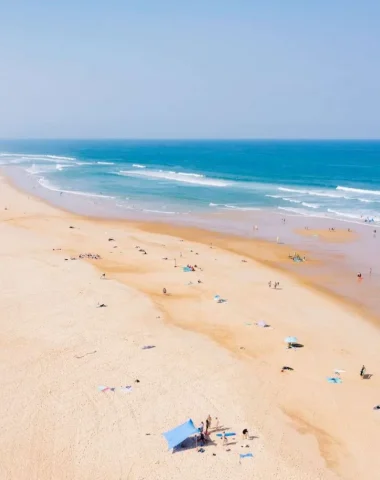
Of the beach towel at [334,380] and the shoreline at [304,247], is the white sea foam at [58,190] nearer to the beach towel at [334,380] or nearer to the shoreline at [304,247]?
the shoreline at [304,247]

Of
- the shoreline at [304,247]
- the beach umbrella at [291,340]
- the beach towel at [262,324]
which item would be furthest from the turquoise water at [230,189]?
the beach umbrella at [291,340]

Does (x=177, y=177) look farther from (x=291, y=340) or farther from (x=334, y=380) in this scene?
(x=334, y=380)

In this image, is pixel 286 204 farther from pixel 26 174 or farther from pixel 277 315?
pixel 26 174

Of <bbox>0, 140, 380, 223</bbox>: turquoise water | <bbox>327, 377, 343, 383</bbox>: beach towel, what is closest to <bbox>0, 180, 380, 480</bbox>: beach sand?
<bbox>327, 377, 343, 383</bbox>: beach towel

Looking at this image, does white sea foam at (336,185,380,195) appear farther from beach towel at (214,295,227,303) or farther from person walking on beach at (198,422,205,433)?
person walking on beach at (198,422,205,433)

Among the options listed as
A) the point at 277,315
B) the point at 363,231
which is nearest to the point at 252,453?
the point at 277,315
